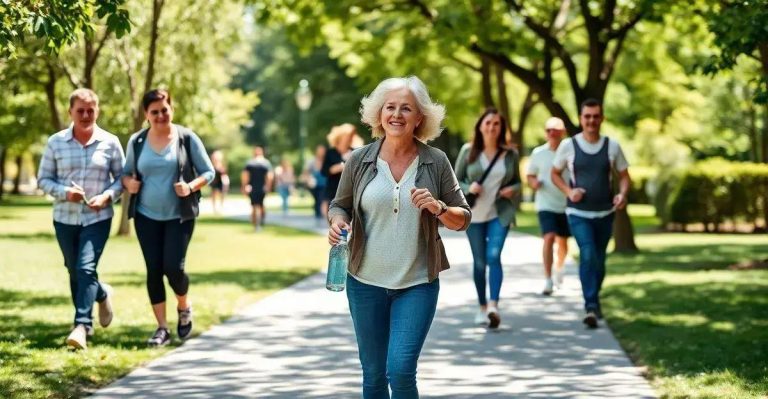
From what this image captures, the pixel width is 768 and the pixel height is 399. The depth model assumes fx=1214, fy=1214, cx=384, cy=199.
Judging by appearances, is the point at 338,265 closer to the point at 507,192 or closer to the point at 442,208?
the point at 442,208

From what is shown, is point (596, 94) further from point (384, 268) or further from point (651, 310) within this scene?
point (384, 268)

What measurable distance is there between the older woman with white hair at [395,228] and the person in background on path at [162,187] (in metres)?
3.53

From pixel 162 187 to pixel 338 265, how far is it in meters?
3.72

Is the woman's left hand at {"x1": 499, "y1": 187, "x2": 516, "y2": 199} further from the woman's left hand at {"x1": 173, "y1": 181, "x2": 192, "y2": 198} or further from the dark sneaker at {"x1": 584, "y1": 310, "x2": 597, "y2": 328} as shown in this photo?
the woman's left hand at {"x1": 173, "y1": 181, "x2": 192, "y2": 198}

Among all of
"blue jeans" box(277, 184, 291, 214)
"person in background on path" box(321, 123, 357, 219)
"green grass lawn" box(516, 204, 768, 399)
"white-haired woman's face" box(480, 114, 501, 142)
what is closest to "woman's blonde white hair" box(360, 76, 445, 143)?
"green grass lawn" box(516, 204, 768, 399)

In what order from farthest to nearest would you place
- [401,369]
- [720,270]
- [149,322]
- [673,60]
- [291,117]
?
[291,117]
[673,60]
[720,270]
[149,322]
[401,369]

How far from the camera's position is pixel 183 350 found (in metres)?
8.92

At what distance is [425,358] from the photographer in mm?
8695

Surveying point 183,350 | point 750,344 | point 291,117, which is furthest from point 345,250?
point 291,117

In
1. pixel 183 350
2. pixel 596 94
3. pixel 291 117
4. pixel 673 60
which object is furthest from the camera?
pixel 291 117

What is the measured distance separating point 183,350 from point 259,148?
1873cm

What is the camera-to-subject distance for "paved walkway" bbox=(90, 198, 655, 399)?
291 inches

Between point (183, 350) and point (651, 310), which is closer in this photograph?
point (183, 350)

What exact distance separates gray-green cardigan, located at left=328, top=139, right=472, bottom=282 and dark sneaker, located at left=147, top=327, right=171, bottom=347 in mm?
A: 3905
